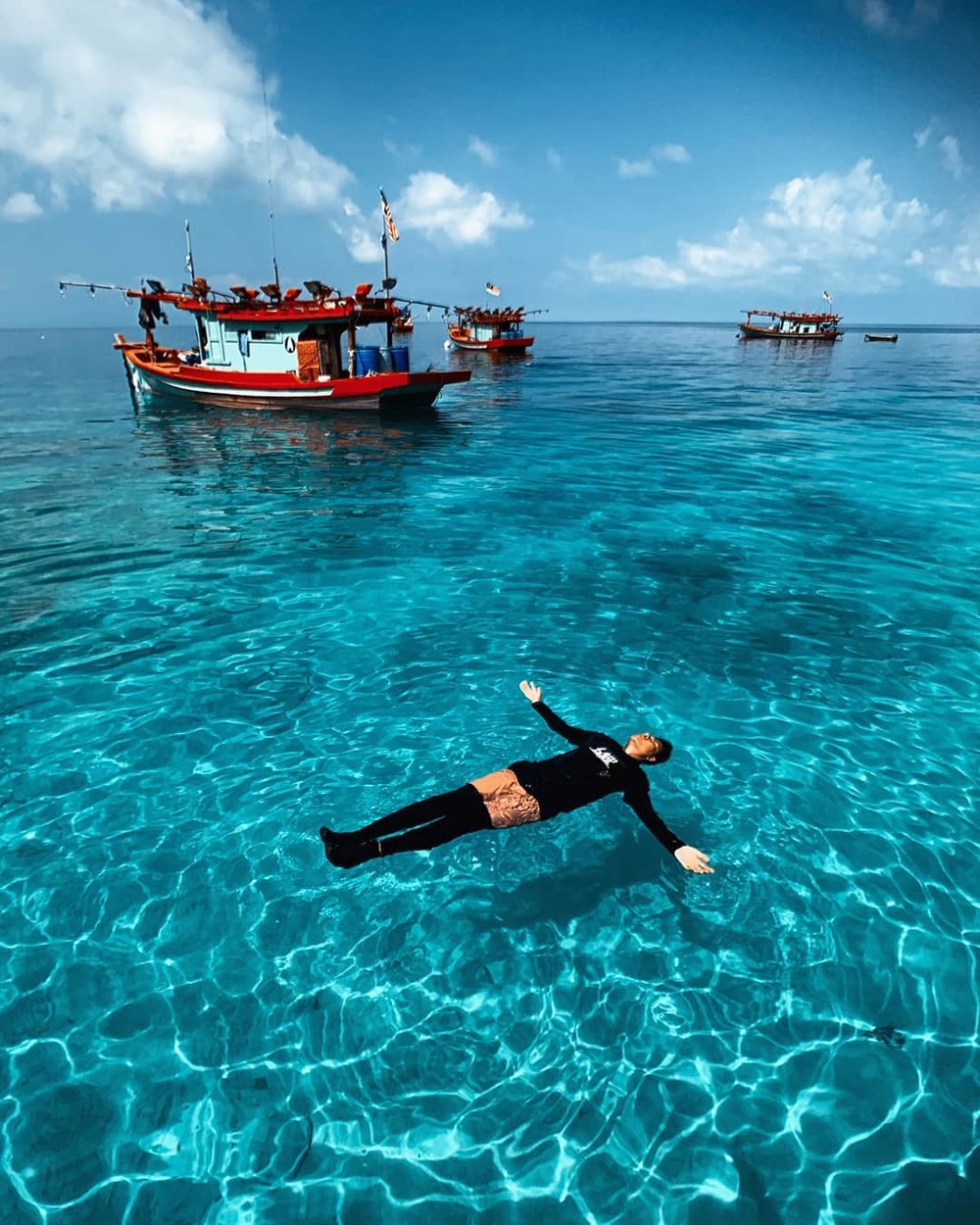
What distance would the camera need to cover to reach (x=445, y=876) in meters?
6.01

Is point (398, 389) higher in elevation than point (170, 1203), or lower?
higher

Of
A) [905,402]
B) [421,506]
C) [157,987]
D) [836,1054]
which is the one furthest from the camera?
[905,402]

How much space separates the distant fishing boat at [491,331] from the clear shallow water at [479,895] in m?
62.2

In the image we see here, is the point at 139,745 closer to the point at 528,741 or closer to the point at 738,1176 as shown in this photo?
the point at 528,741

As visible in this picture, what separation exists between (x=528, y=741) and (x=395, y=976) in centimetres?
324

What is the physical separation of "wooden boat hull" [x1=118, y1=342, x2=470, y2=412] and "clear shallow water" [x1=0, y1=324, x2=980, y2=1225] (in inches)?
622

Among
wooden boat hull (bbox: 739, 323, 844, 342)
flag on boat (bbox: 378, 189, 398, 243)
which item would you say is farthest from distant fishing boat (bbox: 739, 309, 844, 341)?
flag on boat (bbox: 378, 189, 398, 243)

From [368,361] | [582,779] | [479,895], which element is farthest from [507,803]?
[368,361]

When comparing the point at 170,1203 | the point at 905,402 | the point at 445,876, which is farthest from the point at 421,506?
the point at 905,402

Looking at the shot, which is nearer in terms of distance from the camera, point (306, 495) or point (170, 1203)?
point (170, 1203)

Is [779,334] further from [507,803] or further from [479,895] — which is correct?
[479,895]

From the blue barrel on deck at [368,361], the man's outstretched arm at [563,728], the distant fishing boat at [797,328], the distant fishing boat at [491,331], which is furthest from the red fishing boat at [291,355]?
the distant fishing boat at [797,328]

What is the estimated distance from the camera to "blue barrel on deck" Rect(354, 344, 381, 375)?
94.6ft

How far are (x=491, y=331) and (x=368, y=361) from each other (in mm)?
46638
